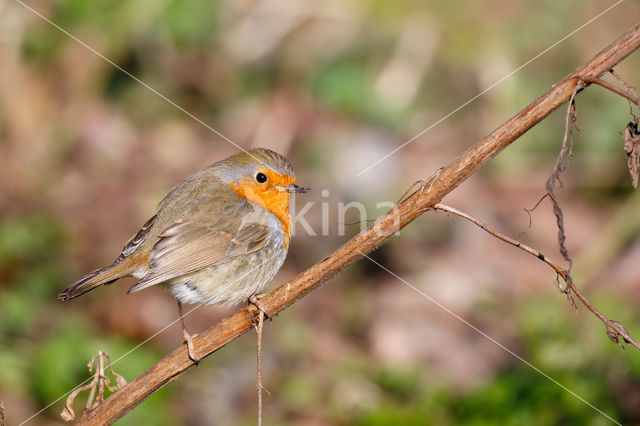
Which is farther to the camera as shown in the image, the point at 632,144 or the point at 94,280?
the point at 94,280

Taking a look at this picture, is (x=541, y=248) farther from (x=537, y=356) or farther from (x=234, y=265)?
(x=234, y=265)

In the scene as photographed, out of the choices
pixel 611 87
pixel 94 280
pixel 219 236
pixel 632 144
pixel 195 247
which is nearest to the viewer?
pixel 611 87

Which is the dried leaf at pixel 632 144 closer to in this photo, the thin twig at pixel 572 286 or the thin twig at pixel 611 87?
the thin twig at pixel 611 87

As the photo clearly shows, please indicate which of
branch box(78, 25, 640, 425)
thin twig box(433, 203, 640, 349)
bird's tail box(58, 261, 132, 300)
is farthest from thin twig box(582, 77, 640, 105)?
bird's tail box(58, 261, 132, 300)

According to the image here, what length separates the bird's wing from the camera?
330cm

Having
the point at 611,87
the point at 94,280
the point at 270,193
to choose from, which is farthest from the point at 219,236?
the point at 611,87

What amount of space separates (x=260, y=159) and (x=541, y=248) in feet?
12.7

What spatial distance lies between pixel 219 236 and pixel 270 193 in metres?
0.32

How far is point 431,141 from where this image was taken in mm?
8047

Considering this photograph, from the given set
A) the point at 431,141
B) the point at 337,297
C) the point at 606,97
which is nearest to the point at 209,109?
the point at 431,141

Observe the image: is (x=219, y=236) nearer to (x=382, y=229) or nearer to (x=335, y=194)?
(x=382, y=229)

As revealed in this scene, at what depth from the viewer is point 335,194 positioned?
663 centimetres

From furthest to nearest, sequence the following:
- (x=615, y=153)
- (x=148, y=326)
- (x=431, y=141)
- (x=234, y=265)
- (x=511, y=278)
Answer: (x=431, y=141)
(x=615, y=153)
(x=511, y=278)
(x=148, y=326)
(x=234, y=265)

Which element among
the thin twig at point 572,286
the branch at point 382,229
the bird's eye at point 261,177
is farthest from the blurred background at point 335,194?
the thin twig at point 572,286
